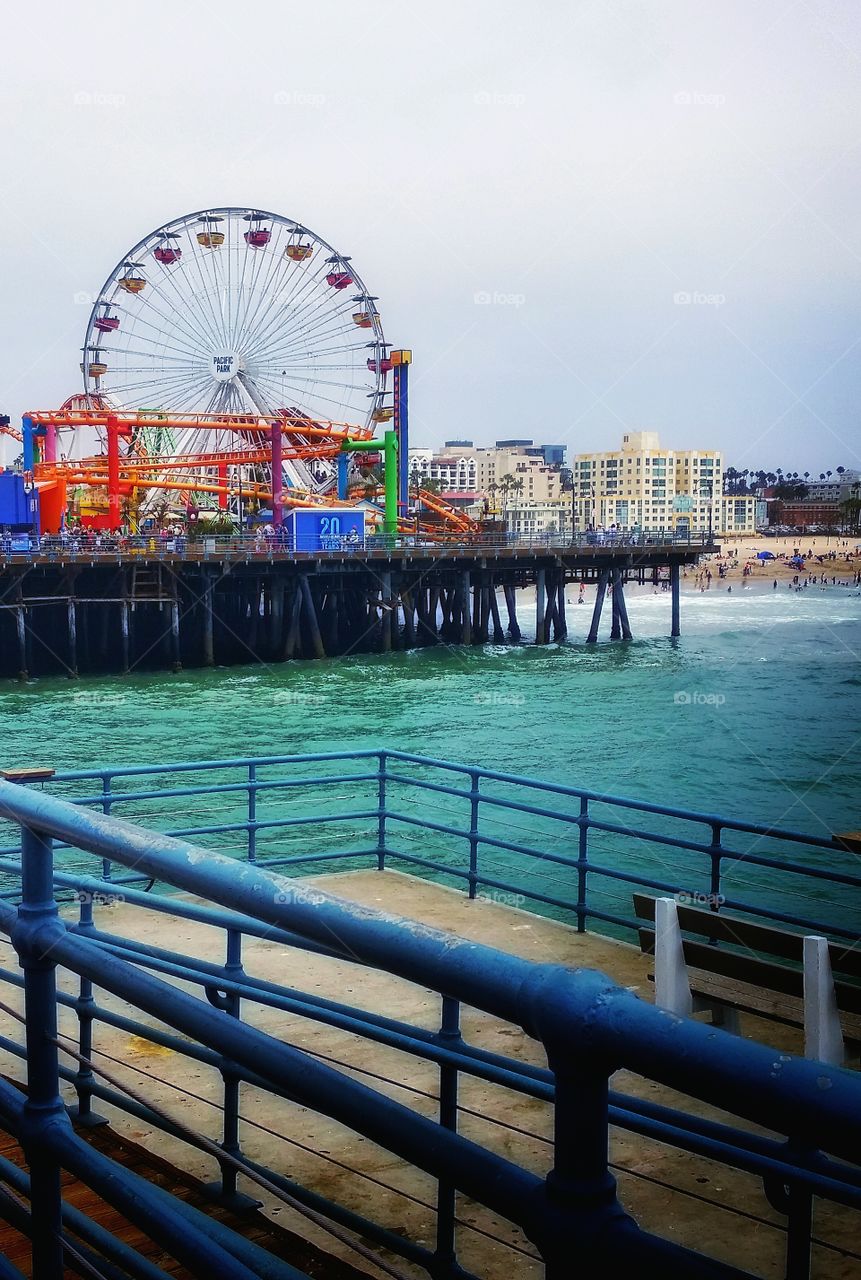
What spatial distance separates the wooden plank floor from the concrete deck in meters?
0.37

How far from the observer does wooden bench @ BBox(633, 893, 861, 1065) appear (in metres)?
5.73

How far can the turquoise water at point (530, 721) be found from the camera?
2567 cm

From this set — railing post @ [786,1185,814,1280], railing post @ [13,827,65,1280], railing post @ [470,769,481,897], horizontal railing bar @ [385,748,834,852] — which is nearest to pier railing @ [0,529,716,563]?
railing post @ [470,769,481,897]

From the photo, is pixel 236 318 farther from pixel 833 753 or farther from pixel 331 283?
pixel 833 753

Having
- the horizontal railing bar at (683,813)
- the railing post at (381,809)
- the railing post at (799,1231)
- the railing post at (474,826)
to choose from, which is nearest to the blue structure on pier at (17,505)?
the railing post at (381,809)

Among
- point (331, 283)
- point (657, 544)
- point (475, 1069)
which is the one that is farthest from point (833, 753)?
point (331, 283)

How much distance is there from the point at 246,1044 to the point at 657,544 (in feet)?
215

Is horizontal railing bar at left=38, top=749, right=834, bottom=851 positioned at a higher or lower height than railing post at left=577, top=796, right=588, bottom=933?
higher

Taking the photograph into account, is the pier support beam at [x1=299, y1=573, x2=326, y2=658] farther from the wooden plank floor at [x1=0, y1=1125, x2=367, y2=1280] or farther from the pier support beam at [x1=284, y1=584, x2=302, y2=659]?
the wooden plank floor at [x1=0, y1=1125, x2=367, y2=1280]

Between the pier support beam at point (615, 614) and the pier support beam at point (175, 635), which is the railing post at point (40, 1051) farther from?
the pier support beam at point (615, 614)

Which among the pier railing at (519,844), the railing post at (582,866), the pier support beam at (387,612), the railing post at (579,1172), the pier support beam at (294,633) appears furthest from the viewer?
the pier support beam at (387,612)

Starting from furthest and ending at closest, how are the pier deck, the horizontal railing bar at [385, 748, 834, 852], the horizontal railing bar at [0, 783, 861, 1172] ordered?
the pier deck
the horizontal railing bar at [385, 748, 834, 852]
the horizontal railing bar at [0, 783, 861, 1172]

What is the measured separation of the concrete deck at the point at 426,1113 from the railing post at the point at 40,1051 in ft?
3.94

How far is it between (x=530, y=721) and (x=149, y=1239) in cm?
3113
